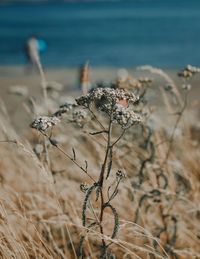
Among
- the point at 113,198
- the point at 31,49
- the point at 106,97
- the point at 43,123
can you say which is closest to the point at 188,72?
the point at 113,198

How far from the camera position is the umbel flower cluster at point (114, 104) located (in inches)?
105

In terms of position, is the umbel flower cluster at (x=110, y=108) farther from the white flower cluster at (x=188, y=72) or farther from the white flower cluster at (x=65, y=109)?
the white flower cluster at (x=188, y=72)

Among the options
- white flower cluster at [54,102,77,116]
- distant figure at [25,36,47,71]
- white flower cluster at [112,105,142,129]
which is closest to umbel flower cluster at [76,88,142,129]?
white flower cluster at [112,105,142,129]

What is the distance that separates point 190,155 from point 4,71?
22027 mm

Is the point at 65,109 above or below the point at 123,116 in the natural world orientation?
above

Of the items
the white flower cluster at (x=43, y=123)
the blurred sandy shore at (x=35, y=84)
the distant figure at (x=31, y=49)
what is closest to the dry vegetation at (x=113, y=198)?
the white flower cluster at (x=43, y=123)

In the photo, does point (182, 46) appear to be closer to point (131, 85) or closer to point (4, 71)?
point (4, 71)

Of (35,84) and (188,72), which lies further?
(35,84)

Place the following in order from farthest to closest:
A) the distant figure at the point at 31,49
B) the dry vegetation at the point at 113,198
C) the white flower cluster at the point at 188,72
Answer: the distant figure at the point at 31,49, the white flower cluster at the point at 188,72, the dry vegetation at the point at 113,198

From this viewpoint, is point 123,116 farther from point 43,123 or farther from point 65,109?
point 65,109

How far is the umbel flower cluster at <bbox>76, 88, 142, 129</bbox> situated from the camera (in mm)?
2662

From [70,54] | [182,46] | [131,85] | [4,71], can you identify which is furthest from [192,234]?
[182,46]

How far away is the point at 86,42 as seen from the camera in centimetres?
4966

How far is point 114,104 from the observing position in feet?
8.89
